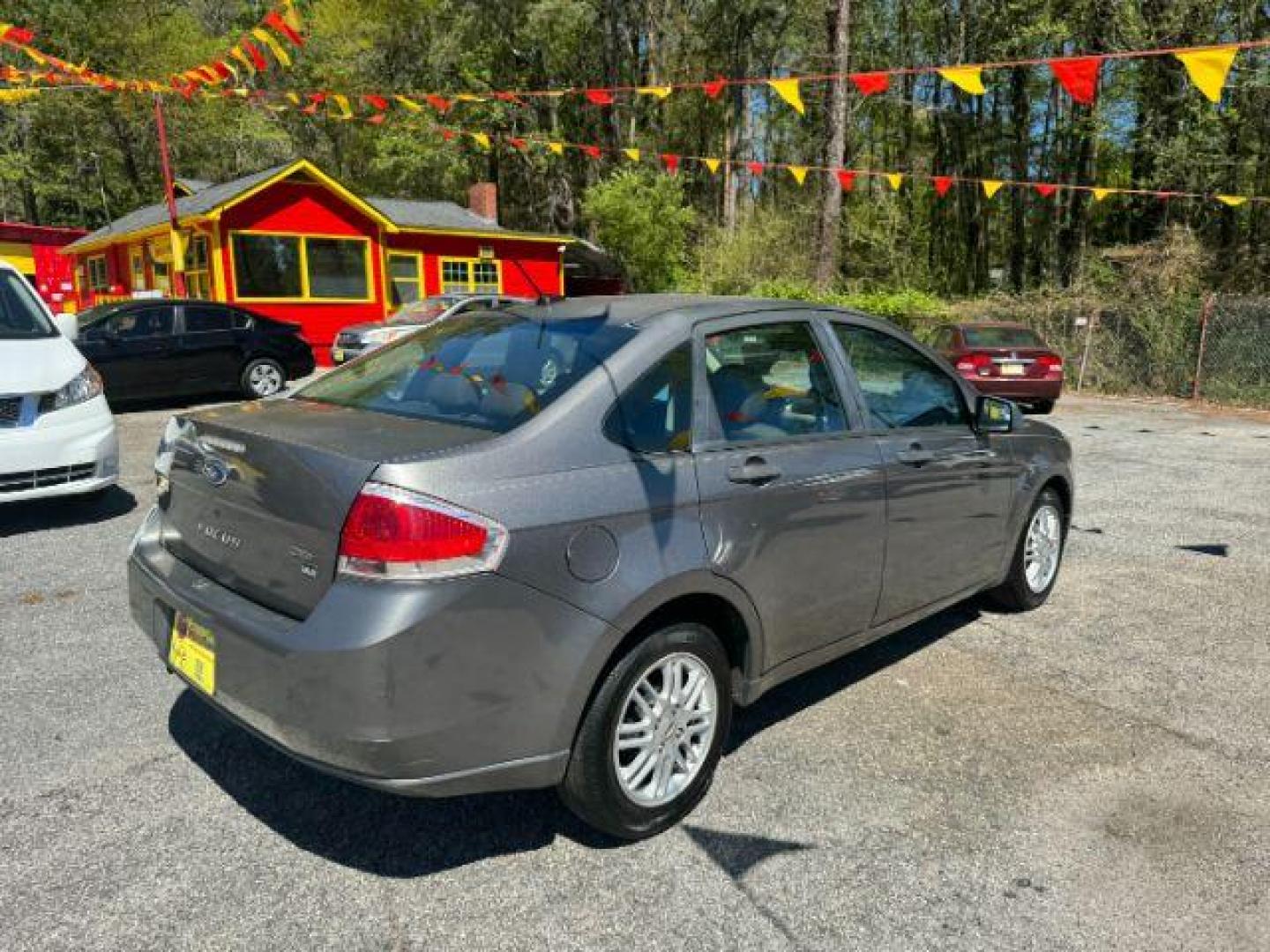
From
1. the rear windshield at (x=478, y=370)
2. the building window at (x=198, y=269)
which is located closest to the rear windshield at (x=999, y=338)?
the rear windshield at (x=478, y=370)

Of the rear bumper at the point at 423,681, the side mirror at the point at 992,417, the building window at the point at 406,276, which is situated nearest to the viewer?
the rear bumper at the point at 423,681

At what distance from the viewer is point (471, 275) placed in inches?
981

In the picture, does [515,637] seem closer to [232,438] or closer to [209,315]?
[232,438]

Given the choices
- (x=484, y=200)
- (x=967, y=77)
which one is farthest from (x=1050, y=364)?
(x=484, y=200)

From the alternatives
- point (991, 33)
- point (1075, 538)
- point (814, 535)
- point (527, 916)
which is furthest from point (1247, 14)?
point (527, 916)

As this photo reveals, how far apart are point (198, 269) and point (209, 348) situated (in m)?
9.32

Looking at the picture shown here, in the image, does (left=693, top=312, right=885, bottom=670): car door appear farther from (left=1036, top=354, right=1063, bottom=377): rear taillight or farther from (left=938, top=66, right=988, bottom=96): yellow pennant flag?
(left=1036, top=354, right=1063, bottom=377): rear taillight

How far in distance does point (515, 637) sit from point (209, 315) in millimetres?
12597

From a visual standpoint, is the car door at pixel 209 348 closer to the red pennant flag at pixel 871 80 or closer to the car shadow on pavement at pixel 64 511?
the car shadow on pavement at pixel 64 511

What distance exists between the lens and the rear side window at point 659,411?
2.70m

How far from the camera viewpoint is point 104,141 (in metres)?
38.8

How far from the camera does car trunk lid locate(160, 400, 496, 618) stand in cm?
239

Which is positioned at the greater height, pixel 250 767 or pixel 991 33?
pixel 991 33

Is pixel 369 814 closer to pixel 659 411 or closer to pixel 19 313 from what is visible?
pixel 659 411
